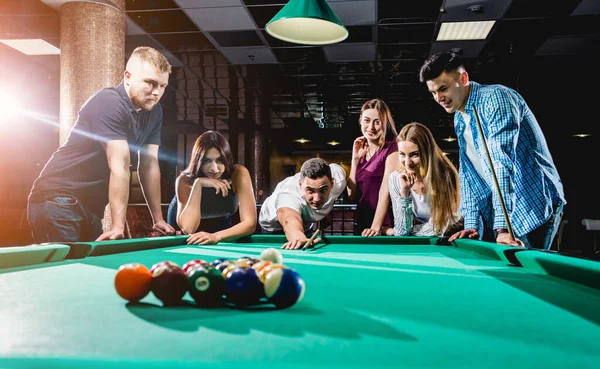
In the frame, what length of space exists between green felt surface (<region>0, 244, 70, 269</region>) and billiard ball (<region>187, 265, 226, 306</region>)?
2.85ft

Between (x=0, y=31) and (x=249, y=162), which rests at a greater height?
(x=0, y=31)

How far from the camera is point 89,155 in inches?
126

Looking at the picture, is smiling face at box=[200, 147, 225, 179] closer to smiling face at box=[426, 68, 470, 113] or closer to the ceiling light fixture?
smiling face at box=[426, 68, 470, 113]

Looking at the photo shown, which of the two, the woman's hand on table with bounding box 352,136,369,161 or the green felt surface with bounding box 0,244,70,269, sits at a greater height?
the woman's hand on table with bounding box 352,136,369,161

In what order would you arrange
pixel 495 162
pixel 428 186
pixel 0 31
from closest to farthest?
pixel 495 162 → pixel 428 186 → pixel 0 31

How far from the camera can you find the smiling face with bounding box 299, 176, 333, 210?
124 inches

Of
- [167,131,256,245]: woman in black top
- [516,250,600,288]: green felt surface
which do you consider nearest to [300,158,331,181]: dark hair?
[167,131,256,245]: woman in black top

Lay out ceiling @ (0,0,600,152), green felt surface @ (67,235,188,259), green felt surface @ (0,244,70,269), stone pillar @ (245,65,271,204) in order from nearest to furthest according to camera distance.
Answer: green felt surface @ (0,244,70,269) → green felt surface @ (67,235,188,259) → ceiling @ (0,0,600,152) → stone pillar @ (245,65,271,204)

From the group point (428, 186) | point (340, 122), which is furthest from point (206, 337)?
point (340, 122)

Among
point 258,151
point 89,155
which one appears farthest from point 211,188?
point 258,151

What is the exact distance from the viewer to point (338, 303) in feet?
3.44

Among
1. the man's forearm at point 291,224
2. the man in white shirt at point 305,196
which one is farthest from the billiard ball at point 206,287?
the man in white shirt at point 305,196

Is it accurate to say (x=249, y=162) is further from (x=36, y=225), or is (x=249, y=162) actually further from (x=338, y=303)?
(x=338, y=303)

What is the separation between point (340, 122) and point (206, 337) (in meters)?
11.4
